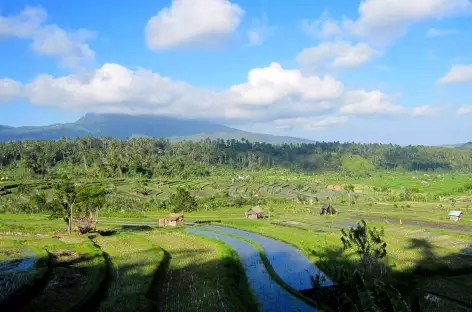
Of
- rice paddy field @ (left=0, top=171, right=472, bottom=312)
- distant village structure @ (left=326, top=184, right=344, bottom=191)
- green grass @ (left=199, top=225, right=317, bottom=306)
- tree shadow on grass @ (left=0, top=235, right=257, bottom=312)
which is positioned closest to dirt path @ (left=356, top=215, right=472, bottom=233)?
rice paddy field @ (left=0, top=171, right=472, bottom=312)

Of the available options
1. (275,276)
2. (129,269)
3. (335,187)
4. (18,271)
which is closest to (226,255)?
(275,276)

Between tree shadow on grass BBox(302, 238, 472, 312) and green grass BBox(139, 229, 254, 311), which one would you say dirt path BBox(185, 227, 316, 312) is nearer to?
green grass BBox(139, 229, 254, 311)

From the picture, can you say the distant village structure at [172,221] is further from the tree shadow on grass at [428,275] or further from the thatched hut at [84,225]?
the tree shadow on grass at [428,275]

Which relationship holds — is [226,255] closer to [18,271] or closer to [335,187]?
[18,271]

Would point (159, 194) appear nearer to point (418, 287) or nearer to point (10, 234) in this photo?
point (10, 234)

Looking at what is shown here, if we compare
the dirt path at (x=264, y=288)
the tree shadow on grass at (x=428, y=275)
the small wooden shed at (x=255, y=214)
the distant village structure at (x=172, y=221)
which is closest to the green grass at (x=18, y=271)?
the dirt path at (x=264, y=288)

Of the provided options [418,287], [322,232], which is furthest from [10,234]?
[418,287]

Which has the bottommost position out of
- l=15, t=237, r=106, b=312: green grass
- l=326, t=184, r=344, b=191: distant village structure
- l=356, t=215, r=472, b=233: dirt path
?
l=326, t=184, r=344, b=191: distant village structure
